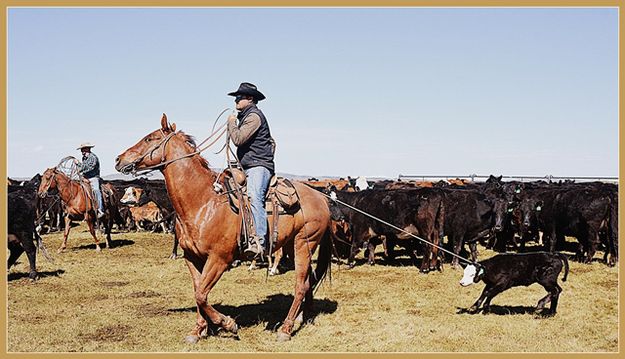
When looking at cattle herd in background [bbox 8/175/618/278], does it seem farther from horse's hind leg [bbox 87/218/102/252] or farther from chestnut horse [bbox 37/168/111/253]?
horse's hind leg [bbox 87/218/102/252]

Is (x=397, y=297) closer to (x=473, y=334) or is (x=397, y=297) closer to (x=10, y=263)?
(x=473, y=334)

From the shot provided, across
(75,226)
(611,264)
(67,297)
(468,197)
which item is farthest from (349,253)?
(75,226)

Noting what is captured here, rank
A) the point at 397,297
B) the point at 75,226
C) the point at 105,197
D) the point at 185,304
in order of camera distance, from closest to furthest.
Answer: the point at 185,304 → the point at 397,297 → the point at 105,197 → the point at 75,226

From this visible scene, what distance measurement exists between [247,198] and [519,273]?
4.17 meters

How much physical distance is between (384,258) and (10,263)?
27.6ft

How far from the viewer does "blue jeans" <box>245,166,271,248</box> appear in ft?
25.0

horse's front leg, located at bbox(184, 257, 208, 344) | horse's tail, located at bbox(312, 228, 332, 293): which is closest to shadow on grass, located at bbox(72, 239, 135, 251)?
horse's tail, located at bbox(312, 228, 332, 293)

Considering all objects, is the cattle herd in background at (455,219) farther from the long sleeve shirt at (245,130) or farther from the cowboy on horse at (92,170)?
the long sleeve shirt at (245,130)

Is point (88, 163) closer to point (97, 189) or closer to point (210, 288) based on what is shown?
point (97, 189)

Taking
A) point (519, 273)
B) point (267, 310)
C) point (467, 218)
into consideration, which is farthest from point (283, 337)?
point (467, 218)

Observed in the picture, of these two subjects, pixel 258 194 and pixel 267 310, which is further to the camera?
pixel 267 310

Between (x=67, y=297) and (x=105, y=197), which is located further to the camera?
(x=105, y=197)

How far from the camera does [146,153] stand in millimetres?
7738

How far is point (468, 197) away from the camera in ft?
49.3
